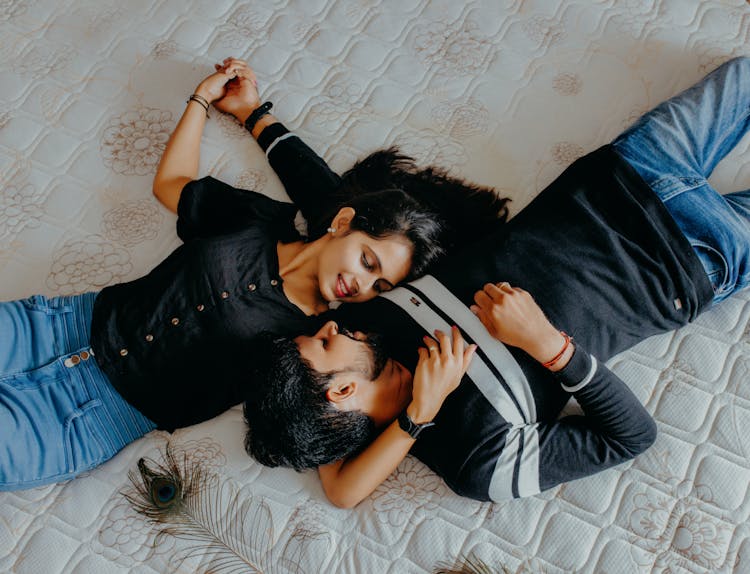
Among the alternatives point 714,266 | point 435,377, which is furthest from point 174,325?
point 714,266

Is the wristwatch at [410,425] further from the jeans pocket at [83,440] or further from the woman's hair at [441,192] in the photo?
the jeans pocket at [83,440]

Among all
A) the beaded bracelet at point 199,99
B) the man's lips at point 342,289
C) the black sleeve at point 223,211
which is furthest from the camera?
the beaded bracelet at point 199,99

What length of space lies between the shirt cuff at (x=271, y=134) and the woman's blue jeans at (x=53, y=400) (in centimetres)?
43

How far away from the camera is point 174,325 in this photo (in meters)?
1.11

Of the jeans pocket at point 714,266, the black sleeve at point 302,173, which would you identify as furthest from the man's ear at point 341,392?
the jeans pocket at point 714,266

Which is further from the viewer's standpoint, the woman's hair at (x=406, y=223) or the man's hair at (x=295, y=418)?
the woman's hair at (x=406, y=223)

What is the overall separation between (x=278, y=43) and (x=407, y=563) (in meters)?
1.05

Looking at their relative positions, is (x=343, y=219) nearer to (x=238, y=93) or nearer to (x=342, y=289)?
(x=342, y=289)

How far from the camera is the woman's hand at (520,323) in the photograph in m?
0.99

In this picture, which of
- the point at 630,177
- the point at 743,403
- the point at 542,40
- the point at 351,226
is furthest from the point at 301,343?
the point at 542,40

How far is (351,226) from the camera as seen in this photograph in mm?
1144

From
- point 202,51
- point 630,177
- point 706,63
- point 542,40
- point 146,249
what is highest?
point 706,63

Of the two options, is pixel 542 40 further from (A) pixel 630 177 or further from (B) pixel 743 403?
(B) pixel 743 403

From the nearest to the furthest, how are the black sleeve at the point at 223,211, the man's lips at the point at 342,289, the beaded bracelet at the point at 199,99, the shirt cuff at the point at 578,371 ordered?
the shirt cuff at the point at 578,371 < the man's lips at the point at 342,289 < the black sleeve at the point at 223,211 < the beaded bracelet at the point at 199,99
